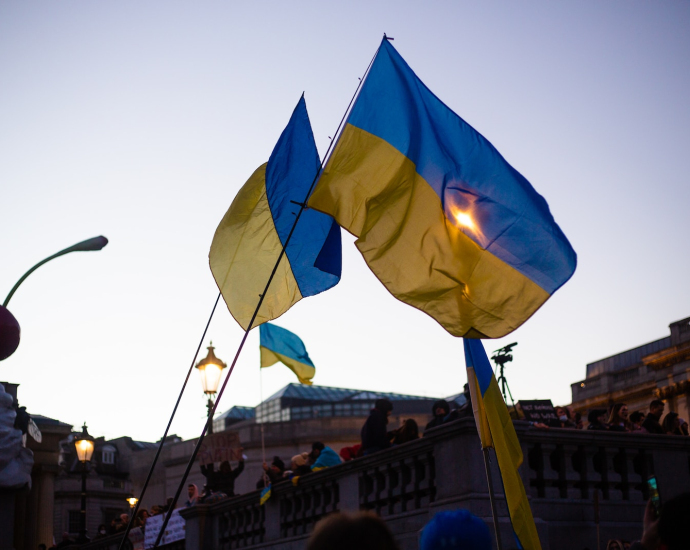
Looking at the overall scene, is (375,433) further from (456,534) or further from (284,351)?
(456,534)

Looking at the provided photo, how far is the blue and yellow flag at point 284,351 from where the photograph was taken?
1460 cm

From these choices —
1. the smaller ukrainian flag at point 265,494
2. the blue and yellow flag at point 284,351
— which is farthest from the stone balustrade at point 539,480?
the blue and yellow flag at point 284,351

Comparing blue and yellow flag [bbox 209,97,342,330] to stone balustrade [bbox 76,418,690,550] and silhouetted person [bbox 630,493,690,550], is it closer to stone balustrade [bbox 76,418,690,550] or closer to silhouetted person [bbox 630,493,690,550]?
stone balustrade [bbox 76,418,690,550]

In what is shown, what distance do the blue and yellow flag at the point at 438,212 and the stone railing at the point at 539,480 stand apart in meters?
2.81

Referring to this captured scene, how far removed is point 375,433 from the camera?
12352 mm

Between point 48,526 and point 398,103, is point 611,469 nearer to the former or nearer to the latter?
point 398,103

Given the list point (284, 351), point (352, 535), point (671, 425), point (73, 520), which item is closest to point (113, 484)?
point (73, 520)

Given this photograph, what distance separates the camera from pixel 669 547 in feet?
11.2

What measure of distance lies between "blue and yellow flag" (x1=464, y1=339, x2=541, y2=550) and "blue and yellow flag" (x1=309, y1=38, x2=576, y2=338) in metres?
0.74

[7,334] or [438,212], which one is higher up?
[438,212]

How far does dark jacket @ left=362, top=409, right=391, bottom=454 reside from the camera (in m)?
12.3

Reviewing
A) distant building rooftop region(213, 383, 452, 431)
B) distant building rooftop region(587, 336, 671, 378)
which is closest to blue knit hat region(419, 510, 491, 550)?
distant building rooftop region(587, 336, 671, 378)

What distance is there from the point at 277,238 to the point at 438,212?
2.58m

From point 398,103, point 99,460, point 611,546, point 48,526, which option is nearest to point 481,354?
point 398,103
